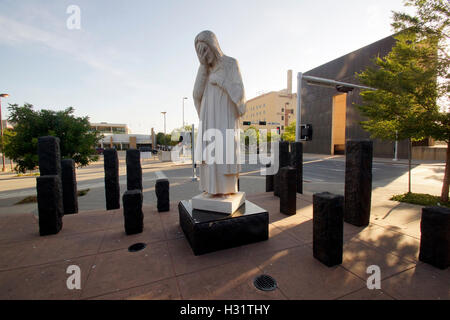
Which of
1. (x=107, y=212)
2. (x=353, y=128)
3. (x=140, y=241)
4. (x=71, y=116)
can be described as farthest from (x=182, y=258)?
(x=353, y=128)

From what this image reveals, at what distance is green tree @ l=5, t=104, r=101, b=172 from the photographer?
841cm

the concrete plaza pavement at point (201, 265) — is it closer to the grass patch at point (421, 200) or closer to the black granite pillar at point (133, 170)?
the black granite pillar at point (133, 170)

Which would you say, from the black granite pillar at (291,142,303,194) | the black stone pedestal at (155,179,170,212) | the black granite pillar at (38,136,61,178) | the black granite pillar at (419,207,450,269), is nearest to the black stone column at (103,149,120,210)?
the black granite pillar at (38,136,61,178)

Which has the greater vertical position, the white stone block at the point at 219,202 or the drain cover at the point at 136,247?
the white stone block at the point at 219,202

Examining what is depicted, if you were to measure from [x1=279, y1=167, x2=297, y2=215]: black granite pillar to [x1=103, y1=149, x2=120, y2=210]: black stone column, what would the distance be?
4574mm

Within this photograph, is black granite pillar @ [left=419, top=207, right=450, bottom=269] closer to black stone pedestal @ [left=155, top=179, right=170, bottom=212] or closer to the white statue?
the white statue

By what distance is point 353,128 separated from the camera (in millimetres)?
26875

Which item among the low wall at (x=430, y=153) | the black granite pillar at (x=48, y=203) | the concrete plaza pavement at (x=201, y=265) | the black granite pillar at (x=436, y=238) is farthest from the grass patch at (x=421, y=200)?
the low wall at (x=430, y=153)

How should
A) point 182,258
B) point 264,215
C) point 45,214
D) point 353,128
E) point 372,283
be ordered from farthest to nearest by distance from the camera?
point 353,128, point 45,214, point 264,215, point 182,258, point 372,283

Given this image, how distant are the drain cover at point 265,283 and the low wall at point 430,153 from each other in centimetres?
2645

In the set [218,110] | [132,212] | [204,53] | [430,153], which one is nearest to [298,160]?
[218,110]

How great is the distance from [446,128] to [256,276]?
691 cm

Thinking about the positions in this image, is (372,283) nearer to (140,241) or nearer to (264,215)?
(264,215)

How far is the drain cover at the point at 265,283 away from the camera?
2.46 metres
